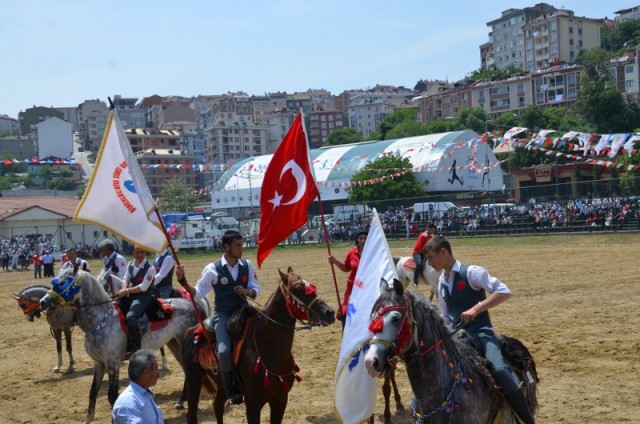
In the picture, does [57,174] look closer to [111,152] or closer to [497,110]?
[497,110]

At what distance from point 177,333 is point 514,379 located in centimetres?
661

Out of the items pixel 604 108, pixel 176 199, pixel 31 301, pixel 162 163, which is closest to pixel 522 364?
pixel 31 301

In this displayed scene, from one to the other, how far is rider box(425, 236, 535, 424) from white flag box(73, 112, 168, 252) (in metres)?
3.64

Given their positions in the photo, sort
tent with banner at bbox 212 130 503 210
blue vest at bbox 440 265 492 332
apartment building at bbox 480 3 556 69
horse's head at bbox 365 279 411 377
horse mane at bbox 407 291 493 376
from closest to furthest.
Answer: horse's head at bbox 365 279 411 377, horse mane at bbox 407 291 493 376, blue vest at bbox 440 265 492 332, tent with banner at bbox 212 130 503 210, apartment building at bbox 480 3 556 69

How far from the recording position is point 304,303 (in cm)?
812

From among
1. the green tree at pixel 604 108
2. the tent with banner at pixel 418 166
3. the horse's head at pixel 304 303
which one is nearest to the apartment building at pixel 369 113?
the tent with banner at pixel 418 166

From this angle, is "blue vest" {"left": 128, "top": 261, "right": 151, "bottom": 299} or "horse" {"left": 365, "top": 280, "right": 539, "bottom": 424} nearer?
"horse" {"left": 365, "top": 280, "right": 539, "bottom": 424}

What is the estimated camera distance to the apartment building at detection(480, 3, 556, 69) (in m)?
169

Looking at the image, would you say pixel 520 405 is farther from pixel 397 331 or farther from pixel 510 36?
pixel 510 36

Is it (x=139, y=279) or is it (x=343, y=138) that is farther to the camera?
(x=343, y=138)

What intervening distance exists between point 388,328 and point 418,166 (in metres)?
77.6

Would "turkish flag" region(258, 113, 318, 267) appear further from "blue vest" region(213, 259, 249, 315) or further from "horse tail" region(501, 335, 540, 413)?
"horse tail" region(501, 335, 540, 413)

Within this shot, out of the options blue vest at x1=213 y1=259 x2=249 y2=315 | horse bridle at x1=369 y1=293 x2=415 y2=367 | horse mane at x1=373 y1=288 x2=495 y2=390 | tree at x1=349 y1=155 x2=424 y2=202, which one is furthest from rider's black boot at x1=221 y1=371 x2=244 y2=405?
tree at x1=349 y1=155 x2=424 y2=202

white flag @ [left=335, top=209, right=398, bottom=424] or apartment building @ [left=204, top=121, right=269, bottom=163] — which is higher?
apartment building @ [left=204, top=121, right=269, bottom=163]
